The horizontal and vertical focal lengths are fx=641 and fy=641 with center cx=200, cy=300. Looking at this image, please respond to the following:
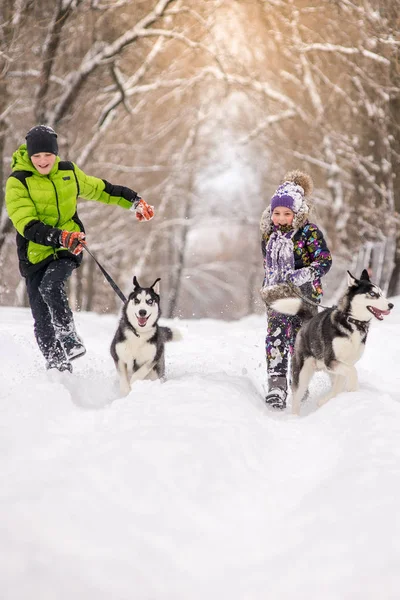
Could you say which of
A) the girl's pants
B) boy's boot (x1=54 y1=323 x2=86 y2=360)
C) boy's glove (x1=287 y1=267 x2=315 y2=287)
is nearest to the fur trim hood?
boy's glove (x1=287 y1=267 x2=315 y2=287)

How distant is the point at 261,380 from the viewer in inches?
247

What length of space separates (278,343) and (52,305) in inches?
74.0

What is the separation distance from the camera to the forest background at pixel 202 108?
466 inches

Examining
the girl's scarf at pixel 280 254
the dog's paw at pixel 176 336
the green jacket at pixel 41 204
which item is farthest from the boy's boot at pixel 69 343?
the girl's scarf at pixel 280 254

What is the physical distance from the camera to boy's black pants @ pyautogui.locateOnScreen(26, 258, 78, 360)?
518 centimetres

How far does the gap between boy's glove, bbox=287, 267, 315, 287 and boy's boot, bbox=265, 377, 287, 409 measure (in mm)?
801

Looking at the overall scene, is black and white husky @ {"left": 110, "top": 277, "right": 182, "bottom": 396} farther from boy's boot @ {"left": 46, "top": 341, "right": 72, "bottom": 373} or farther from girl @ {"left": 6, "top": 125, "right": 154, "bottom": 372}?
boy's boot @ {"left": 46, "top": 341, "right": 72, "bottom": 373}

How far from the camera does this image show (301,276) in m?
5.17

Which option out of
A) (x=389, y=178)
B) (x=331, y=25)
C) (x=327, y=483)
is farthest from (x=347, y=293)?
(x=331, y=25)

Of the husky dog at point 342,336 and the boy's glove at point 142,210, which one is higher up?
the boy's glove at point 142,210

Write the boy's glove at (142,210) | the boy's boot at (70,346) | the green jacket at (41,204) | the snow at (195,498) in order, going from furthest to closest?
the boy's glove at (142,210)
the boy's boot at (70,346)
the green jacket at (41,204)
the snow at (195,498)

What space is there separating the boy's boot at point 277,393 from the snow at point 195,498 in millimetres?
572

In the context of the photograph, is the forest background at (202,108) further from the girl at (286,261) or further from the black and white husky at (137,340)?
the black and white husky at (137,340)

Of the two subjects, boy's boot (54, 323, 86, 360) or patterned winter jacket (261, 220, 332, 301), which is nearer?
boy's boot (54, 323, 86, 360)
